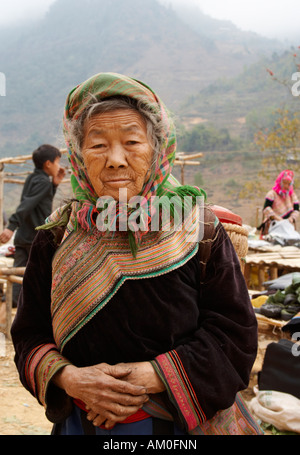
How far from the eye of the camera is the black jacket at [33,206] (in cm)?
519

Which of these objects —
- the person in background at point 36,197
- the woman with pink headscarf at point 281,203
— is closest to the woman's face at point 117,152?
the person in background at point 36,197

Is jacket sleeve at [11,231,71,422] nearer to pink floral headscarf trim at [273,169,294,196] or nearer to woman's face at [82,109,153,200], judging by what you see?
woman's face at [82,109,153,200]

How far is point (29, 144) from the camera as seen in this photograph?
46.8m

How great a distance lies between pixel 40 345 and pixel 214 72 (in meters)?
70.1

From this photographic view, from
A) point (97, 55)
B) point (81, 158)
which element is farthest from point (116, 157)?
point (97, 55)

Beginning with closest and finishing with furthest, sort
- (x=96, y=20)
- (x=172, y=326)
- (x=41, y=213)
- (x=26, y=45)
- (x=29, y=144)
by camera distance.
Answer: (x=172, y=326)
(x=41, y=213)
(x=29, y=144)
(x=26, y=45)
(x=96, y=20)

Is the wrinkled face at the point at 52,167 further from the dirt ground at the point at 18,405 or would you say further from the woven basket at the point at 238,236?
the woven basket at the point at 238,236

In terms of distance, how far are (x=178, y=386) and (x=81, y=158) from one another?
0.73 meters

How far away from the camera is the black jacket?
5188mm

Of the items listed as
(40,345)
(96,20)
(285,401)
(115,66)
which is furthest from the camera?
(96,20)

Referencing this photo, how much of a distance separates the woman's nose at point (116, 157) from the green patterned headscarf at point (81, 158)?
4.1 inches

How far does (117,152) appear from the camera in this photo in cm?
128
